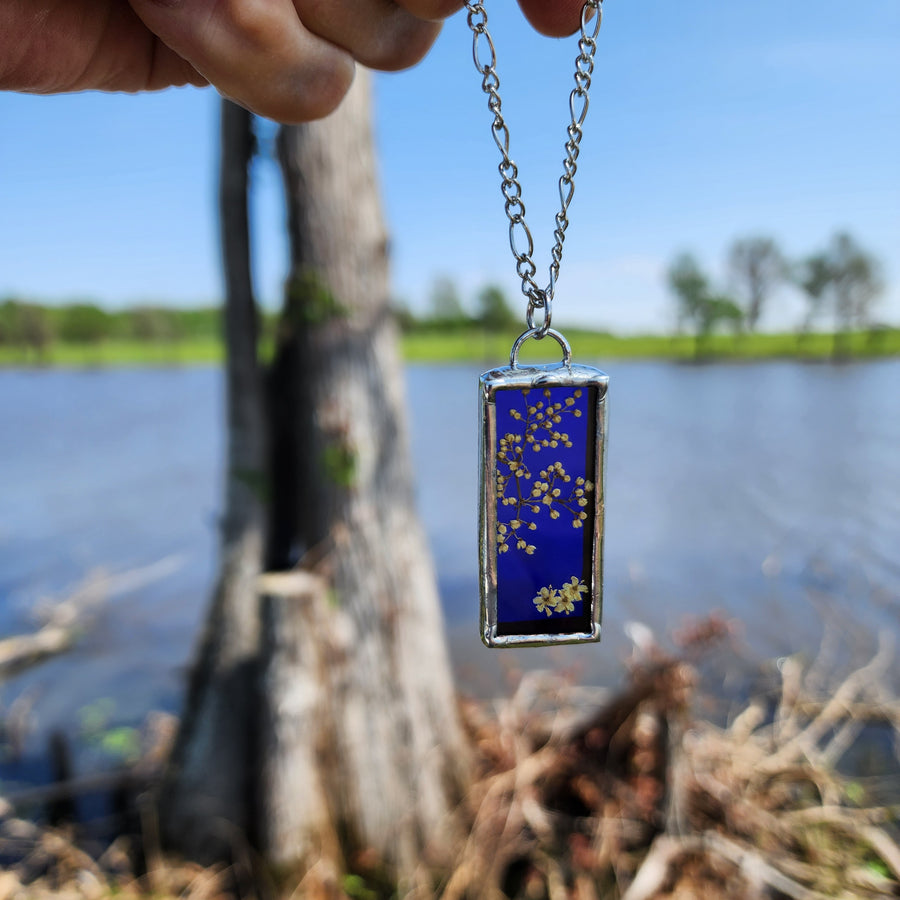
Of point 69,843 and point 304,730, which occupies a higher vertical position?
point 304,730

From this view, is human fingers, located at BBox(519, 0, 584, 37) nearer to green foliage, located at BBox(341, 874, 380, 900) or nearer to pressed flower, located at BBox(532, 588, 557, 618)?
pressed flower, located at BBox(532, 588, 557, 618)

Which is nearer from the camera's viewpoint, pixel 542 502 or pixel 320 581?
pixel 542 502

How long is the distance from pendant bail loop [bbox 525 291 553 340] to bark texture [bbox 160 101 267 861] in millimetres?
2908

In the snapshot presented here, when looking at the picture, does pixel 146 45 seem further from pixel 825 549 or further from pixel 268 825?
pixel 825 549

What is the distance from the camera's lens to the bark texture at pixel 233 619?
4055 mm

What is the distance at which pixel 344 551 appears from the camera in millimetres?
3965

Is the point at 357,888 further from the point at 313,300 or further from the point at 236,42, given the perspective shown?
the point at 236,42

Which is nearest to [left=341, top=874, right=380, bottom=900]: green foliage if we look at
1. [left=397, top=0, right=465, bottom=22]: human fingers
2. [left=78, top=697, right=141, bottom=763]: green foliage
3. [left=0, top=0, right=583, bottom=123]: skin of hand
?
[left=78, top=697, right=141, bottom=763]: green foliage

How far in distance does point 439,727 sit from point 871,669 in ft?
11.1

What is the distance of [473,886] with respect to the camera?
3.95 m

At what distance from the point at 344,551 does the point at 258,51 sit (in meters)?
2.99

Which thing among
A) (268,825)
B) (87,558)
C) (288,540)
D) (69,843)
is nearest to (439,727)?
(268,825)

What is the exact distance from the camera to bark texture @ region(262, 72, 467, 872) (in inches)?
153

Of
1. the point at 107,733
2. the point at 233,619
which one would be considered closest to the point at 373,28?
the point at 233,619
